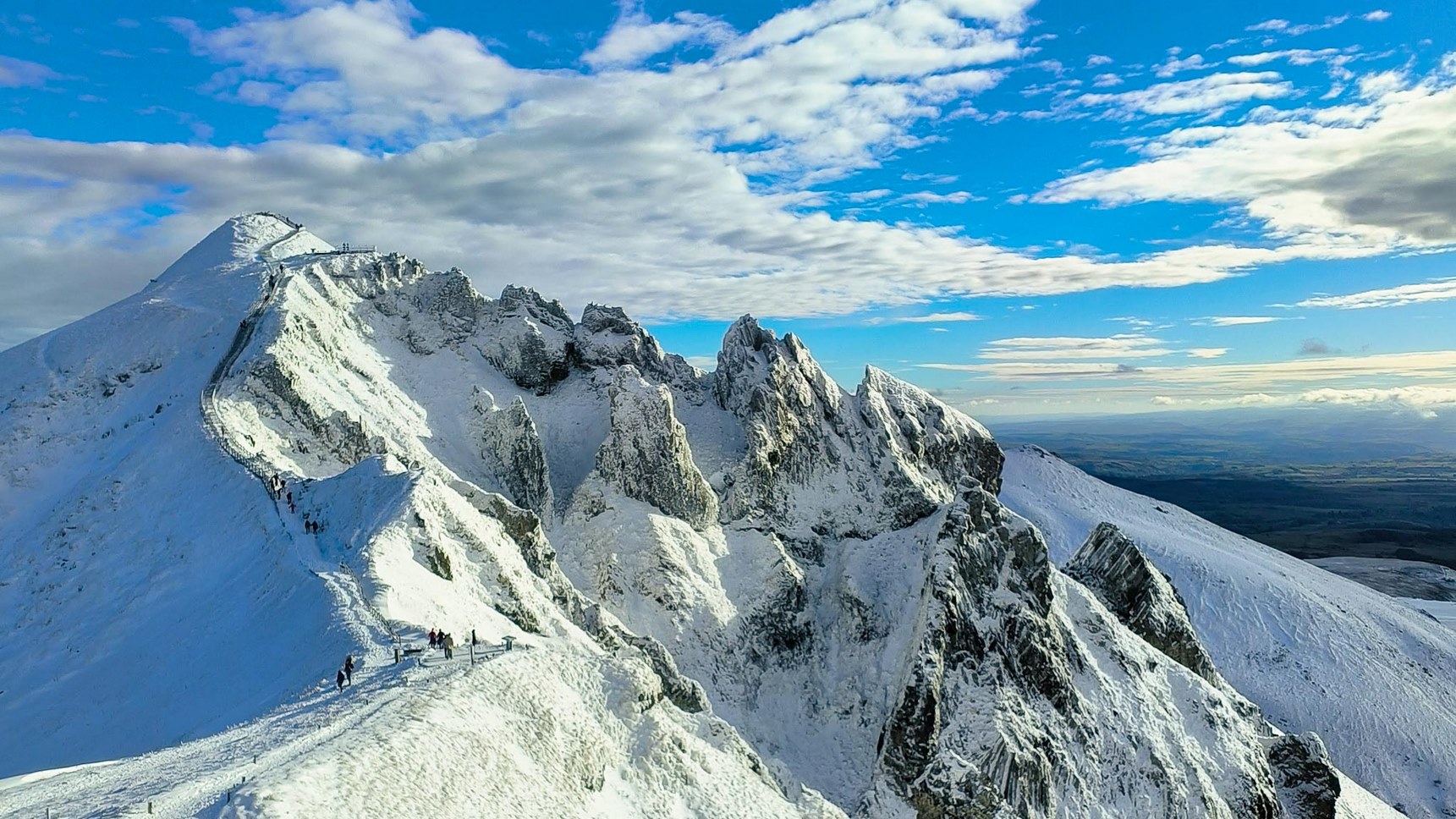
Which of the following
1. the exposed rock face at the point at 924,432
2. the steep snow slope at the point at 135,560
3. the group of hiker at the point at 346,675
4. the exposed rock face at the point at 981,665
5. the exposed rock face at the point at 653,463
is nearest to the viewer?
the group of hiker at the point at 346,675

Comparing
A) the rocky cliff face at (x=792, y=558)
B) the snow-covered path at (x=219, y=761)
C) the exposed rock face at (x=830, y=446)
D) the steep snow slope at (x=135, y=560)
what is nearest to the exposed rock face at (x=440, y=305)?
the rocky cliff face at (x=792, y=558)

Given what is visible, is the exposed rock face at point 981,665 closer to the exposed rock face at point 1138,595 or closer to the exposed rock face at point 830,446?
the exposed rock face at point 830,446

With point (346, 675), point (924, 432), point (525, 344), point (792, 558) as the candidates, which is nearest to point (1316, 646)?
point (924, 432)

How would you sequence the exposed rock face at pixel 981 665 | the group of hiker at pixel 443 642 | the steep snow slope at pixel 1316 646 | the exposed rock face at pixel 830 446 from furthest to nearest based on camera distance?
the steep snow slope at pixel 1316 646, the exposed rock face at pixel 830 446, the exposed rock face at pixel 981 665, the group of hiker at pixel 443 642

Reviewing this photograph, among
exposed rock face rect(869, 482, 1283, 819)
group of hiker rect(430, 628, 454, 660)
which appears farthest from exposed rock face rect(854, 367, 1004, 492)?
group of hiker rect(430, 628, 454, 660)

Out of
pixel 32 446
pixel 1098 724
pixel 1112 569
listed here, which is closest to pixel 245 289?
pixel 32 446

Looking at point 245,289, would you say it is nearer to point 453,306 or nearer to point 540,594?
point 453,306
